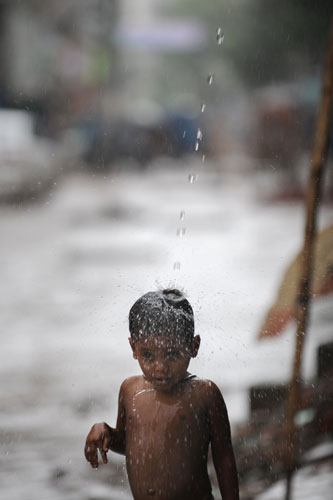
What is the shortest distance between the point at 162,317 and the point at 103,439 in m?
0.35

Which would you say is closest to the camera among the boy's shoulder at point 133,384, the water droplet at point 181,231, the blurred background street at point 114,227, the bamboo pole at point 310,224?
the boy's shoulder at point 133,384

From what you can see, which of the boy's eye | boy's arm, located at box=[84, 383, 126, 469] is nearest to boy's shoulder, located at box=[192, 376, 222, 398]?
the boy's eye

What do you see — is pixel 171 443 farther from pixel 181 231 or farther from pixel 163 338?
pixel 181 231

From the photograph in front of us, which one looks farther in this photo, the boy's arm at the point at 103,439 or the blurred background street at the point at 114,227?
the blurred background street at the point at 114,227

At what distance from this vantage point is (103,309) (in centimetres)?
544

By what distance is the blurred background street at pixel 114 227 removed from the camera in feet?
10.9

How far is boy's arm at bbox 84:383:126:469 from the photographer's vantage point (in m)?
1.72

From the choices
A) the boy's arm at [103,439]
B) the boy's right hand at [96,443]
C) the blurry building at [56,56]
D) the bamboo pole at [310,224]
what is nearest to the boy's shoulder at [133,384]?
the boy's arm at [103,439]

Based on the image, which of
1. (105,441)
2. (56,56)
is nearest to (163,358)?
(105,441)

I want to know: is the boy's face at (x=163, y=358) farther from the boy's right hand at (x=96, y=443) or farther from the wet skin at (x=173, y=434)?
the boy's right hand at (x=96, y=443)

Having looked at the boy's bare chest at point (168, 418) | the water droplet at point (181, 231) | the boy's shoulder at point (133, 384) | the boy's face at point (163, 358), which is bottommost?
the water droplet at point (181, 231)

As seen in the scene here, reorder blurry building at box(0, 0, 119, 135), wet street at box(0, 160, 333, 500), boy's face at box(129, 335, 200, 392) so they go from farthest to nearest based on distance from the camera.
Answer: blurry building at box(0, 0, 119, 135), wet street at box(0, 160, 333, 500), boy's face at box(129, 335, 200, 392)

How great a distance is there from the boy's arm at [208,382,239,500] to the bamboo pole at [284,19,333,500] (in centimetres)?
67

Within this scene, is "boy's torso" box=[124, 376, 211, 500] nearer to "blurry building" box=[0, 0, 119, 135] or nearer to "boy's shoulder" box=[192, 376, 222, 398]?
"boy's shoulder" box=[192, 376, 222, 398]
